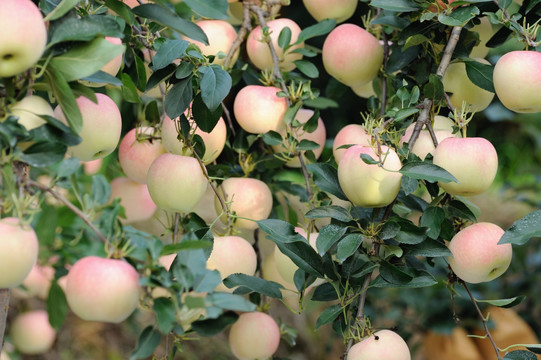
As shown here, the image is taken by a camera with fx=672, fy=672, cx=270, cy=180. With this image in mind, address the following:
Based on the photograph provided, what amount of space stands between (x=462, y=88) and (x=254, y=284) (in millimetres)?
274

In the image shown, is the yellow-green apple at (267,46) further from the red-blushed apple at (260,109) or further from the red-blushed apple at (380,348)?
the red-blushed apple at (380,348)

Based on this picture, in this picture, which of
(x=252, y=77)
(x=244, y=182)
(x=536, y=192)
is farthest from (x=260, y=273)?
(x=536, y=192)

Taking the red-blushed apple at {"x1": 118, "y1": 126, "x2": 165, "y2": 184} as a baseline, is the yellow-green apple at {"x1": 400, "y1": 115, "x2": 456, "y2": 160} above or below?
above

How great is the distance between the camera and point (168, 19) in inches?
20.7

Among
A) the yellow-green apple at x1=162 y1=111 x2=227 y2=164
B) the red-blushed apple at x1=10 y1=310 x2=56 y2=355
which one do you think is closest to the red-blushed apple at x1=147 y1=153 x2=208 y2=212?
the yellow-green apple at x1=162 y1=111 x2=227 y2=164

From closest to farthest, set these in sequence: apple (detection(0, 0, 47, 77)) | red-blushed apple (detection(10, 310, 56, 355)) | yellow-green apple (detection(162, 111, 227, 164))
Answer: apple (detection(0, 0, 47, 77)) → yellow-green apple (detection(162, 111, 227, 164)) → red-blushed apple (detection(10, 310, 56, 355))

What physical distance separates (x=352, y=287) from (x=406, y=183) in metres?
0.11

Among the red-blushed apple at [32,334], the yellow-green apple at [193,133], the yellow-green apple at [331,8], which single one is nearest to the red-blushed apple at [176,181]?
the yellow-green apple at [193,133]

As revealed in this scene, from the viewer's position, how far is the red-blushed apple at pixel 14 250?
40 centimetres

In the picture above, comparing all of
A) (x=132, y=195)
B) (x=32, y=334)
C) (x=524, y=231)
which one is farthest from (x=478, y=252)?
(x=32, y=334)

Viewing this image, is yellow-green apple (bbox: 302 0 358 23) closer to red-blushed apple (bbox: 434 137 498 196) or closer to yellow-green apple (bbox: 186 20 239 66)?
yellow-green apple (bbox: 186 20 239 66)

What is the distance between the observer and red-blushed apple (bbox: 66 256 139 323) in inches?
16.6

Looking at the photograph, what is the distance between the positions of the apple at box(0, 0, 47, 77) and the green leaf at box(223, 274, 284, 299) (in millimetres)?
244

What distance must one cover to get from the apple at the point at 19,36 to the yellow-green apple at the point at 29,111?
0.03 m
